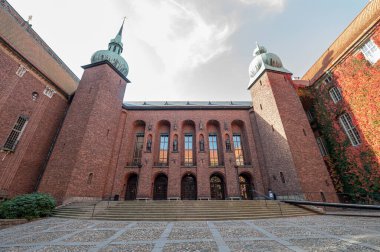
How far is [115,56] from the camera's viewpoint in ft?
65.4

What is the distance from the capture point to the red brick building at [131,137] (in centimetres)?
1327

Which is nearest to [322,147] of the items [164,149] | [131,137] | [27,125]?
[164,149]

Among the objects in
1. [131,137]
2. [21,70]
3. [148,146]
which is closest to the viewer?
[21,70]

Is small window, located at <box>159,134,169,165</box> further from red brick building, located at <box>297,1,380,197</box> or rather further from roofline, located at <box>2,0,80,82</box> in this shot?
red brick building, located at <box>297,1,380,197</box>

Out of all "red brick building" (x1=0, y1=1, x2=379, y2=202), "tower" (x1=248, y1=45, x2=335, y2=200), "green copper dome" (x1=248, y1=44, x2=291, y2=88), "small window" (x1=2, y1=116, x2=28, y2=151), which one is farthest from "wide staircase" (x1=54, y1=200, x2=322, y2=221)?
"green copper dome" (x1=248, y1=44, x2=291, y2=88)

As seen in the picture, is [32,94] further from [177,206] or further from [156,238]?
[156,238]

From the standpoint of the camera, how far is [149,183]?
16938mm

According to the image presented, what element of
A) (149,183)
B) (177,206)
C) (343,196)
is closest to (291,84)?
(343,196)

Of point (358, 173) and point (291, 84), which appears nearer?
point (358, 173)

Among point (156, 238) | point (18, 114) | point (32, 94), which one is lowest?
point (156, 238)

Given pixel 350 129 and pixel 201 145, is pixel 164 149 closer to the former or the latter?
pixel 201 145

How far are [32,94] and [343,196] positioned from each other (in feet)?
96.4

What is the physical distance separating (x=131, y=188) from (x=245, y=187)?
12990mm

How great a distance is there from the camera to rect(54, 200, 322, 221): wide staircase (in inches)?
384
